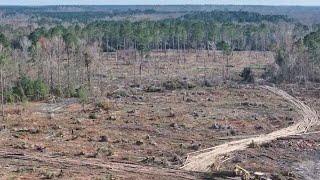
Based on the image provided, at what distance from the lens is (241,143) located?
5162 centimetres

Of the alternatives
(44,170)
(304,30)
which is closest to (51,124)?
(44,170)

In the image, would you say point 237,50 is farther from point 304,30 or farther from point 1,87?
point 1,87

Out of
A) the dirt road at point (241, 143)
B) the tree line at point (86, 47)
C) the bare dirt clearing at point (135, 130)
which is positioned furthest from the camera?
the tree line at point (86, 47)

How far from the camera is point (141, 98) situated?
75.9 meters

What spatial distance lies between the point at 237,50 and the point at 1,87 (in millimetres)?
87743

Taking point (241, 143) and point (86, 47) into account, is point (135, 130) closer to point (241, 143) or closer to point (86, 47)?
point (241, 143)

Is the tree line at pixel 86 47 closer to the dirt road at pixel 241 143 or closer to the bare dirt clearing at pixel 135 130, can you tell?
the bare dirt clearing at pixel 135 130

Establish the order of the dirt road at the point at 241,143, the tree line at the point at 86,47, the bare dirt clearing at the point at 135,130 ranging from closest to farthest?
the bare dirt clearing at the point at 135,130
the dirt road at the point at 241,143
the tree line at the point at 86,47

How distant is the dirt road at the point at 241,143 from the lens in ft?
147

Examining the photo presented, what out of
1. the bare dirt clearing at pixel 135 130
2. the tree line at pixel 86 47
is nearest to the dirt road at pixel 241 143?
the bare dirt clearing at pixel 135 130

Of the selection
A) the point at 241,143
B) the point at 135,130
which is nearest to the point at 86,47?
the point at 135,130

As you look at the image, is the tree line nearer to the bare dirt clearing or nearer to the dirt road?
the bare dirt clearing

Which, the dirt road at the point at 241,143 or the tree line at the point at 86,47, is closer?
the dirt road at the point at 241,143

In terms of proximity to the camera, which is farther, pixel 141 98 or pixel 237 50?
pixel 237 50
